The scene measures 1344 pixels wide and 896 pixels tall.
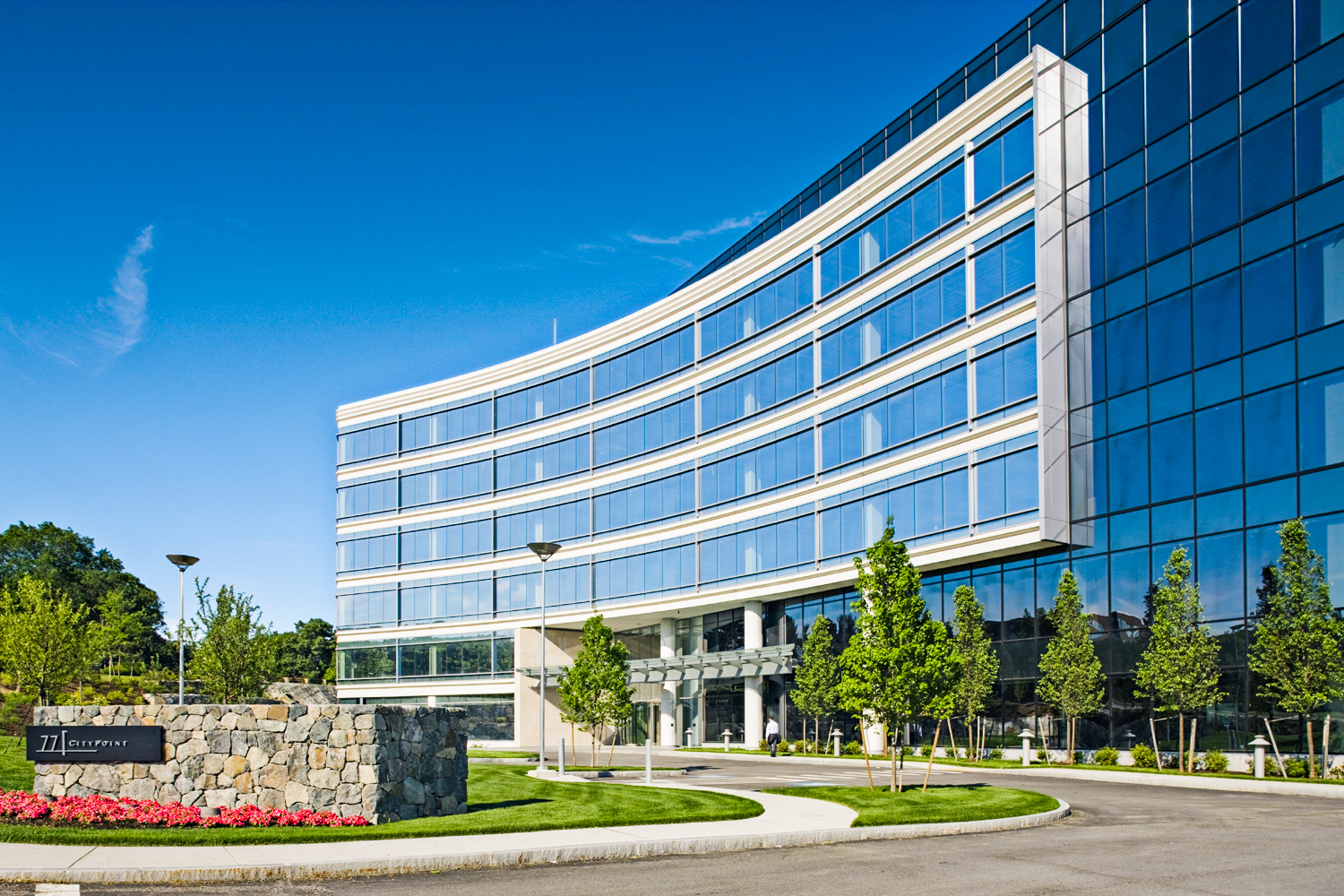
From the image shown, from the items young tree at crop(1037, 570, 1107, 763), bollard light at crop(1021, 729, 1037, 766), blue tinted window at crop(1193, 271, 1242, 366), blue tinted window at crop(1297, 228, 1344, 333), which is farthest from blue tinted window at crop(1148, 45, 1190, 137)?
bollard light at crop(1021, 729, 1037, 766)

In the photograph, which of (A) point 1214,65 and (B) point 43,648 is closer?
(A) point 1214,65

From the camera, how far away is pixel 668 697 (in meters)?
55.0

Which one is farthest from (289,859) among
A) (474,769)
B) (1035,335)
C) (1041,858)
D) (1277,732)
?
(1035,335)

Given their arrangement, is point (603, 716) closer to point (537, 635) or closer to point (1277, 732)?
point (1277, 732)

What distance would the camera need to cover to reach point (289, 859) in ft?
44.1

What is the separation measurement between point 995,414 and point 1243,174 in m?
9.60

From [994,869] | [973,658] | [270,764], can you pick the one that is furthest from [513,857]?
[973,658]

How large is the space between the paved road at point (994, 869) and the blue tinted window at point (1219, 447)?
13.9m

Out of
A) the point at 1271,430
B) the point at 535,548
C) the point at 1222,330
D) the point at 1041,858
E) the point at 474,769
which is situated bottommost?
the point at 474,769

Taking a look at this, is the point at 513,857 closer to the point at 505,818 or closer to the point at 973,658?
the point at 505,818

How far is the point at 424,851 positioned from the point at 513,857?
1.10m

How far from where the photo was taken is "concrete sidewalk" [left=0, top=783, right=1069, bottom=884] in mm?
12766

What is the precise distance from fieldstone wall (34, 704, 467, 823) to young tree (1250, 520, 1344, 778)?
2081 centimetres

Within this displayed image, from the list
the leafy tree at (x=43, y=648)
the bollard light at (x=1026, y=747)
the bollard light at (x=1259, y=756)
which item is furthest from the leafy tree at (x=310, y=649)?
the bollard light at (x=1259, y=756)
